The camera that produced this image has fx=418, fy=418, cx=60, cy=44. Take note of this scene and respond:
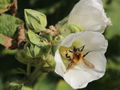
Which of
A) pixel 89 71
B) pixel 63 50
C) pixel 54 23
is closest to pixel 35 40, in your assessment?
pixel 63 50

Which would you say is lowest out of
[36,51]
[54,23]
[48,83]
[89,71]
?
[48,83]

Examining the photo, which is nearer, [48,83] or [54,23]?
[48,83]

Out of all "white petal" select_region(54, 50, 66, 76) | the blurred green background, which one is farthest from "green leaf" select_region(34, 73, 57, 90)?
"white petal" select_region(54, 50, 66, 76)

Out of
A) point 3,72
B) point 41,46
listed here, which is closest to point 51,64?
point 41,46

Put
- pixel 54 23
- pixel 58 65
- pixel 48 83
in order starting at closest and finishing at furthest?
pixel 58 65, pixel 48 83, pixel 54 23

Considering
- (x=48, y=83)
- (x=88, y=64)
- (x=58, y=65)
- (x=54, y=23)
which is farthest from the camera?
(x=54, y=23)

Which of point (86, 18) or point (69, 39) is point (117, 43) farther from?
point (69, 39)

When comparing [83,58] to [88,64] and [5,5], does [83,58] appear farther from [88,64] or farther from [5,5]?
[5,5]
